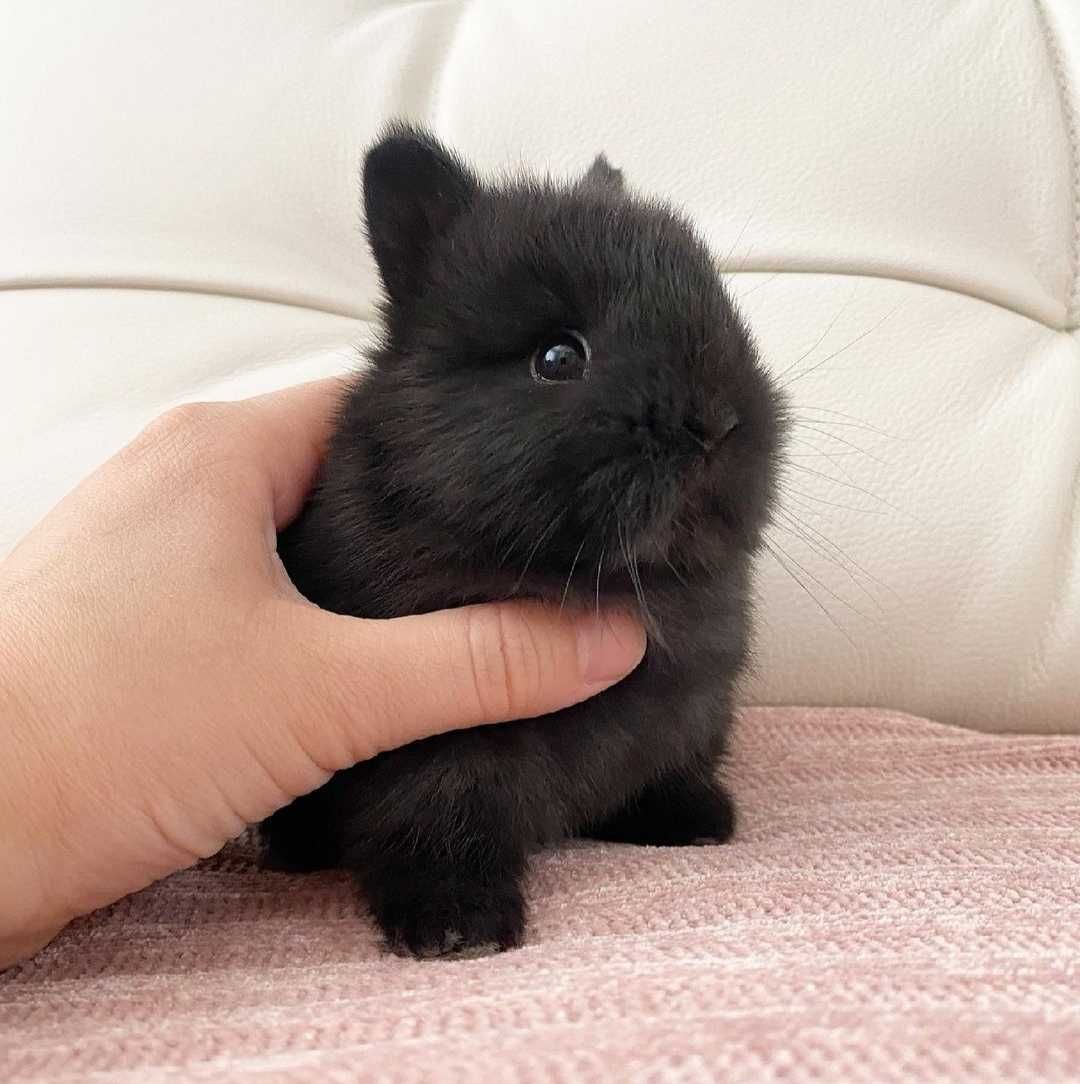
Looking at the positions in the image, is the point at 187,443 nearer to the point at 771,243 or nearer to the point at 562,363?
the point at 562,363

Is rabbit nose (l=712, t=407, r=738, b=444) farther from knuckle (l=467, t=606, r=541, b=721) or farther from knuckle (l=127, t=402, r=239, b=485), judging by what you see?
knuckle (l=127, t=402, r=239, b=485)

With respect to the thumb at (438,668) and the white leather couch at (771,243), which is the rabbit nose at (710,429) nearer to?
the thumb at (438,668)

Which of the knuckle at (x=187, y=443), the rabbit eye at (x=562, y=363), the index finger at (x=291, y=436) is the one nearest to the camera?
the rabbit eye at (x=562, y=363)

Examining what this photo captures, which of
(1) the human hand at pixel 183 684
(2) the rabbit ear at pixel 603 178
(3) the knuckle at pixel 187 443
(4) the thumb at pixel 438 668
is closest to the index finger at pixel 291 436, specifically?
(3) the knuckle at pixel 187 443

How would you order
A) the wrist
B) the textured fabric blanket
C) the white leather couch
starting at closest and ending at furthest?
the textured fabric blanket < the wrist < the white leather couch

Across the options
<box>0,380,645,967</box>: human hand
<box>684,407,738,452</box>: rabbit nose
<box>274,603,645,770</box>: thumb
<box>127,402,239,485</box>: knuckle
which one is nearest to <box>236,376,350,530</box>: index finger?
<box>127,402,239,485</box>: knuckle

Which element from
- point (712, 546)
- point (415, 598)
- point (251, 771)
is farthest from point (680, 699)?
point (251, 771)

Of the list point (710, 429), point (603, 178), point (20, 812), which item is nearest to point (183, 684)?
point (20, 812)
